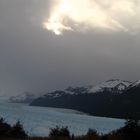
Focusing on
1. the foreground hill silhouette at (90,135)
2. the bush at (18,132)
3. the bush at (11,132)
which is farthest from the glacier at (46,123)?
the foreground hill silhouette at (90,135)

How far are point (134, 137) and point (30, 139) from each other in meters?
5.52

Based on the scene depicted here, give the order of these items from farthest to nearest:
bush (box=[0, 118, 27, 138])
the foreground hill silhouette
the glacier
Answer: the glacier < bush (box=[0, 118, 27, 138]) < the foreground hill silhouette

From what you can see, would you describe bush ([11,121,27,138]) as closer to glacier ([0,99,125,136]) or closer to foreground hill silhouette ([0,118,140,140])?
foreground hill silhouette ([0,118,140,140])

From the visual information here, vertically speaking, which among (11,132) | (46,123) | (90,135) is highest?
(46,123)

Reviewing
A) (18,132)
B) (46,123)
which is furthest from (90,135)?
(46,123)

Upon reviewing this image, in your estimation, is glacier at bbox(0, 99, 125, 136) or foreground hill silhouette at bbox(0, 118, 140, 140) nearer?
foreground hill silhouette at bbox(0, 118, 140, 140)

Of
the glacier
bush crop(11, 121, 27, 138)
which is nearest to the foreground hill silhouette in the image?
bush crop(11, 121, 27, 138)

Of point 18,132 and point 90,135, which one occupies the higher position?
point 18,132

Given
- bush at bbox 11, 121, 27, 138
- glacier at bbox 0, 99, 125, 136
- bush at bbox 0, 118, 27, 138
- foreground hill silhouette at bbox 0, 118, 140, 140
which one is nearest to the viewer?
foreground hill silhouette at bbox 0, 118, 140, 140

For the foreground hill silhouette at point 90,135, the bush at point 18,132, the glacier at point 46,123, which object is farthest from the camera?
the glacier at point 46,123

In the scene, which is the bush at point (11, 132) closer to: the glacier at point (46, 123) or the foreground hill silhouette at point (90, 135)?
the foreground hill silhouette at point (90, 135)

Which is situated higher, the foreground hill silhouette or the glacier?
the glacier

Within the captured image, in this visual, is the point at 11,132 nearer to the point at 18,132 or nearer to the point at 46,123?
the point at 18,132

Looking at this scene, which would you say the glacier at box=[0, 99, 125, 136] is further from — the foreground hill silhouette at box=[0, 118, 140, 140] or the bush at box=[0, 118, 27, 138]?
the foreground hill silhouette at box=[0, 118, 140, 140]
